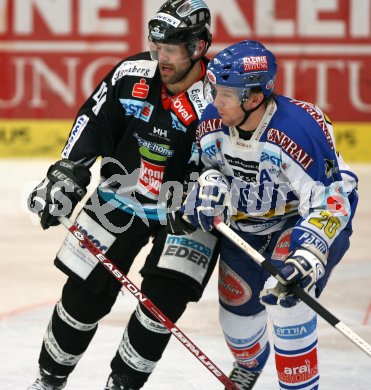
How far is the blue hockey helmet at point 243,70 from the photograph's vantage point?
136 inches

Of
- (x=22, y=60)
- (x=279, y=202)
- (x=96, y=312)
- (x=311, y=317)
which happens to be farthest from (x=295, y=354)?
(x=22, y=60)

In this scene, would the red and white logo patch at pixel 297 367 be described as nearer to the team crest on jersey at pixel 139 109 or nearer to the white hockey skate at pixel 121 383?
the white hockey skate at pixel 121 383

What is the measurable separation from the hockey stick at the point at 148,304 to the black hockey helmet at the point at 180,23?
68cm

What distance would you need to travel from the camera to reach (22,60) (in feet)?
28.2

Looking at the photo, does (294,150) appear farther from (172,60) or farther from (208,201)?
(172,60)

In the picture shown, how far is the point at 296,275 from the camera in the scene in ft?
10.8

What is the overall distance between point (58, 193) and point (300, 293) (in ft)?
3.01

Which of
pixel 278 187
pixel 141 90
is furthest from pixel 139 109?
pixel 278 187

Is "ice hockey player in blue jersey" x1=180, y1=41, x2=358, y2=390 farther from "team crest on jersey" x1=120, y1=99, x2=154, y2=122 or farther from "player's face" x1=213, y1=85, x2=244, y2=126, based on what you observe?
"team crest on jersey" x1=120, y1=99, x2=154, y2=122

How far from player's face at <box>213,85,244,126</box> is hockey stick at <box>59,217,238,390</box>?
24.8 inches

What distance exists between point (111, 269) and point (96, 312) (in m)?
0.20

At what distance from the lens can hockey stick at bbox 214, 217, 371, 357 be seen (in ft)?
10.6

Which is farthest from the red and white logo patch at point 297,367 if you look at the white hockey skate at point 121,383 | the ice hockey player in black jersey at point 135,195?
the white hockey skate at point 121,383

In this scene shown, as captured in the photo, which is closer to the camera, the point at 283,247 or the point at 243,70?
the point at 243,70
